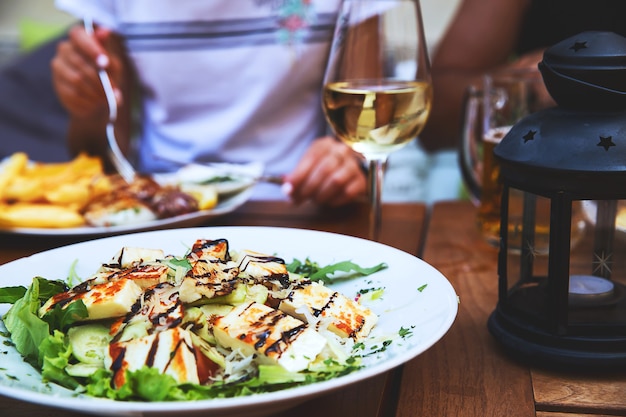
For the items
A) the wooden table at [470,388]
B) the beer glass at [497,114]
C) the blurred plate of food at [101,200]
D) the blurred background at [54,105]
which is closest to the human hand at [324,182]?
the blurred plate of food at [101,200]

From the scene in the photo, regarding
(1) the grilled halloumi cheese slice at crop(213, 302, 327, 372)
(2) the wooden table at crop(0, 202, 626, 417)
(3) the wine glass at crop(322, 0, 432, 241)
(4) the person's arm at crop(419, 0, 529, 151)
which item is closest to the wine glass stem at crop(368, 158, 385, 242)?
(3) the wine glass at crop(322, 0, 432, 241)

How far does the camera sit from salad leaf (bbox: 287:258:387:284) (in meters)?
0.86

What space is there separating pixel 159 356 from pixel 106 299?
0.11m

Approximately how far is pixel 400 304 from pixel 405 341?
112 mm

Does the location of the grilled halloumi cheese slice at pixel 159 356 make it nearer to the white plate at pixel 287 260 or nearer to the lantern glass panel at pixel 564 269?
the white plate at pixel 287 260

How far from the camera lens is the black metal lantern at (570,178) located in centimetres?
73

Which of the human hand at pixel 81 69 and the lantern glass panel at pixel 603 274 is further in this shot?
the human hand at pixel 81 69

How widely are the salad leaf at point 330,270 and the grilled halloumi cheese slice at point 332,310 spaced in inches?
4.3

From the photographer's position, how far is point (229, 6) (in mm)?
2166

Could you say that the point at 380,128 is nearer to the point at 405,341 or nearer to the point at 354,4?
the point at 354,4

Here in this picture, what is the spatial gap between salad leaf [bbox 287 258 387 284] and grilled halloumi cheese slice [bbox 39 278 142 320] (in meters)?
0.24

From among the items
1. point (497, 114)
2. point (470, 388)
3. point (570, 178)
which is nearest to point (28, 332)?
point (470, 388)

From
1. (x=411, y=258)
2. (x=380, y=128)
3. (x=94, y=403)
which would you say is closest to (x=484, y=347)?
(x=411, y=258)

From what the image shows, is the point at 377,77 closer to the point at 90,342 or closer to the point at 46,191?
the point at 90,342
